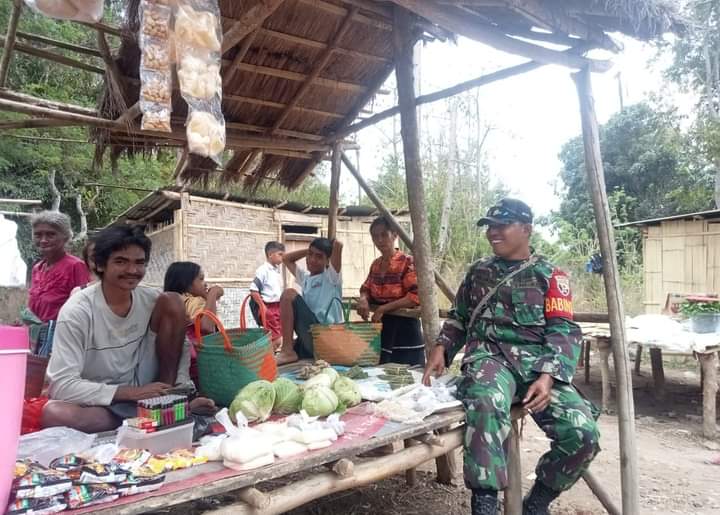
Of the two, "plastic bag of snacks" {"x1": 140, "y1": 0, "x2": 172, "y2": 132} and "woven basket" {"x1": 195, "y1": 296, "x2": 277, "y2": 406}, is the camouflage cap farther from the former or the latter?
"plastic bag of snacks" {"x1": 140, "y1": 0, "x2": 172, "y2": 132}

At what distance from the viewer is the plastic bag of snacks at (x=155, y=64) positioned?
1890 mm

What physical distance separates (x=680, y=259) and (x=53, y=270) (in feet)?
34.1

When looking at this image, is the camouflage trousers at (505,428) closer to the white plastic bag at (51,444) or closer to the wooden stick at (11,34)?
the white plastic bag at (51,444)

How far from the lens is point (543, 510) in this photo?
114 inches

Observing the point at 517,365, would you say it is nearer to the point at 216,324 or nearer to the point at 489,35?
the point at 216,324

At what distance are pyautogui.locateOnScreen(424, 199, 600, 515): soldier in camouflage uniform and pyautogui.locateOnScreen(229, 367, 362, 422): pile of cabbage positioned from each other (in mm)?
643

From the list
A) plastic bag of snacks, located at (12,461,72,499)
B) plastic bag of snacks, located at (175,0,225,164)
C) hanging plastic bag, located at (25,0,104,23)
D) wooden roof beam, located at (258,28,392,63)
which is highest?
wooden roof beam, located at (258,28,392,63)

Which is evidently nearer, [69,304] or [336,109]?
[69,304]

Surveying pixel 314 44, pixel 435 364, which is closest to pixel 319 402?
pixel 435 364

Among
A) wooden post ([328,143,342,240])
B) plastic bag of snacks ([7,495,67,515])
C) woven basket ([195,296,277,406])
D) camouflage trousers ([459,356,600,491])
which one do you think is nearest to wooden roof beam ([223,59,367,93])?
wooden post ([328,143,342,240])

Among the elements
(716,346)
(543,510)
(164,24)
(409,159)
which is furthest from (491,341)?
(716,346)

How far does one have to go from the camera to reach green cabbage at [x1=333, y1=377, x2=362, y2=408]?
270 centimetres

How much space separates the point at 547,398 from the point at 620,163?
15.8 meters

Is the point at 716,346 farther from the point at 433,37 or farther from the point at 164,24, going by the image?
the point at 164,24
